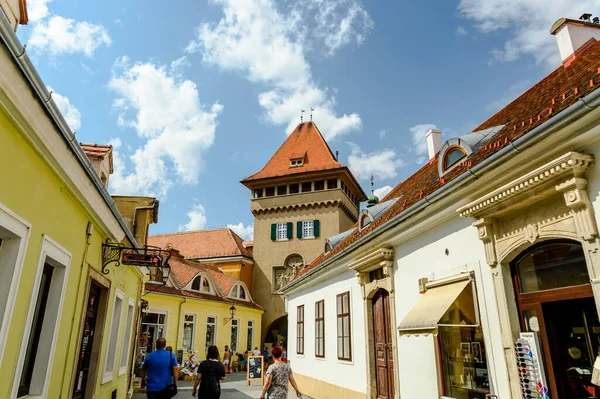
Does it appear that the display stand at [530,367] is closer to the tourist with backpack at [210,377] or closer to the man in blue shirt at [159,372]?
the tourist with backpack at [210,377]

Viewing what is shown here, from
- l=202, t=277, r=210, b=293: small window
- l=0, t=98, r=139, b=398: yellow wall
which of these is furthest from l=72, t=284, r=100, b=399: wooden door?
l=202, t=277, r=210, b=293: small window

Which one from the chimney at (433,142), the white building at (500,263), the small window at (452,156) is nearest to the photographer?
the white building at (500,263)

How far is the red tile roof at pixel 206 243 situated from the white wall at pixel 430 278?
27.0 metres

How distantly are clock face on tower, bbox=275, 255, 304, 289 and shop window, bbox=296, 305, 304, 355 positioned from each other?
1622cm

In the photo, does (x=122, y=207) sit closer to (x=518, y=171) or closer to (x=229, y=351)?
(x=518, y=171)

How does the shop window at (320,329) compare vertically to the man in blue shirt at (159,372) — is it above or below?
above

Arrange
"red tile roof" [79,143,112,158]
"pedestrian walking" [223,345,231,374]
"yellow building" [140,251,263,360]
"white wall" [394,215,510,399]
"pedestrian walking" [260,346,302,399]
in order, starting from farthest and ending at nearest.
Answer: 1. "pedestrian walking" [223,345,231,374]
2. "yellow building" [140,251,263,360]
3. "red tile roof" [79,143,112,158]
4. "pedestrian walking" [260,346,302,399]
5. "white wall" [394,215,510,399]

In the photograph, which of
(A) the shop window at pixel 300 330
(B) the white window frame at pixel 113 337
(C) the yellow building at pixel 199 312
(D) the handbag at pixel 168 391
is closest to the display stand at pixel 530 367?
(D) the handbag at pixel 168 391

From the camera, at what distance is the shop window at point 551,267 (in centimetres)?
456

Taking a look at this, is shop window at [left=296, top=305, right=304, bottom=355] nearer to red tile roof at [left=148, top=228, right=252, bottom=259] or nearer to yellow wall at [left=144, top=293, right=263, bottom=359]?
yellow wall at [left=144, top=293, right=263, bottom=359]

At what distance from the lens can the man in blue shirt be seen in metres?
7.17

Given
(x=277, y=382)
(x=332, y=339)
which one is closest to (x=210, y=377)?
(x=277, y=382)

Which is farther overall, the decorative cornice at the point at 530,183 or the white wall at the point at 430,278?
the white wall at the point at 430,278

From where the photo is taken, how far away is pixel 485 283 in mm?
5766
